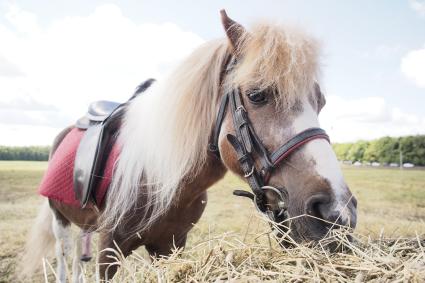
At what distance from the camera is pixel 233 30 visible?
217 centimetres

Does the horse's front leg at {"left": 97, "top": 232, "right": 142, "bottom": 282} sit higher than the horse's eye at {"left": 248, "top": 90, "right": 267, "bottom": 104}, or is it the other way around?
the horse's eye at {"left": 248, "top": 90, "right": 267, "bottom": 104}

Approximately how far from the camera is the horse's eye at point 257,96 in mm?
1979

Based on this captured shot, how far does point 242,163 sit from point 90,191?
1.36 m

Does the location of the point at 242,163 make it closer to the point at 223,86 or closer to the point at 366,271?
the point at 223,86

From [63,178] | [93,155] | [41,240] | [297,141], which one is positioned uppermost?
[297,141]

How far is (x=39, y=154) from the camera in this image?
129 feet

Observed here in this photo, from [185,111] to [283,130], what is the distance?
745 millimetres

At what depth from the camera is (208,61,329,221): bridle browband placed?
1809 millimetres

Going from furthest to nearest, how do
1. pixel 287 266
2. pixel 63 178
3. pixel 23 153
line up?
pixel 23 153
pixel 63 178
pixel 287 266

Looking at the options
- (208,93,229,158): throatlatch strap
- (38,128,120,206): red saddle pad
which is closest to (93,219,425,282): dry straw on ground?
(208,93,229,158): throatlatch strap

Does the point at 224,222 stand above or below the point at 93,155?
below

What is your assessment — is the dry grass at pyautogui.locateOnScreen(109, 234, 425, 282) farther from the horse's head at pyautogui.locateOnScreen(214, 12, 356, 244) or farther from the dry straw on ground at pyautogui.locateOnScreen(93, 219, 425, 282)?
the horse's head at pyautogui.locateOnScreen(214, 12, 356, 244)

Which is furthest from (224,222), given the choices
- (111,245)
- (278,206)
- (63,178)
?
(278,206)

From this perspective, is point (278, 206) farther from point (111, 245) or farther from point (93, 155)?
point (93, 155)
